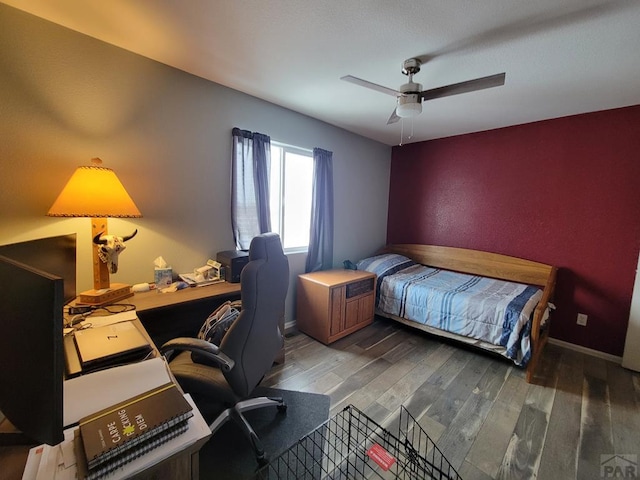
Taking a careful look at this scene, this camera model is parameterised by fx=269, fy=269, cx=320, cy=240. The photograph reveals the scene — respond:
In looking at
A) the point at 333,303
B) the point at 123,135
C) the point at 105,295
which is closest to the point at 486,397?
the point at 333,303

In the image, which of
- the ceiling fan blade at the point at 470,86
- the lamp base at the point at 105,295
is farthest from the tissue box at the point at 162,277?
the ceiling fan blade at the point at 470,86

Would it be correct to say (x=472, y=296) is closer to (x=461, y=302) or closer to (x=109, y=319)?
(x=461, y=302)

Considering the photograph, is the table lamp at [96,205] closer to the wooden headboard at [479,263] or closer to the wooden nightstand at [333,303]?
the wooden nightstand at [333,303]

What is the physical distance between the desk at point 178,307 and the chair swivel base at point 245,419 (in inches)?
27.9

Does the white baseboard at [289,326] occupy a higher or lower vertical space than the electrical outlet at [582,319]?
lower

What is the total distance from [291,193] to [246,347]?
6.58ft

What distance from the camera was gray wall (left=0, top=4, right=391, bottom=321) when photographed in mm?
1545

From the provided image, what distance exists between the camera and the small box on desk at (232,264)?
2193 mm

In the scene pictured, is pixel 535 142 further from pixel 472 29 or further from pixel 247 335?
pixel 247 335

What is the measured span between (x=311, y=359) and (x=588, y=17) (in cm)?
293

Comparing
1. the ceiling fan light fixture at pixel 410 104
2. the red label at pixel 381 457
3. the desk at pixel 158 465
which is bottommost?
the red label at pixel 381 457

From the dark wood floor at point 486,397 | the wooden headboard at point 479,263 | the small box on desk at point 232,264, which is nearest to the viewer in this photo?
the dark wood floor at point 486,397

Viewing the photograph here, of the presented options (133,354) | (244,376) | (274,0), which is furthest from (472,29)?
(133,354)

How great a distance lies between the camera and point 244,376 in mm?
1383
